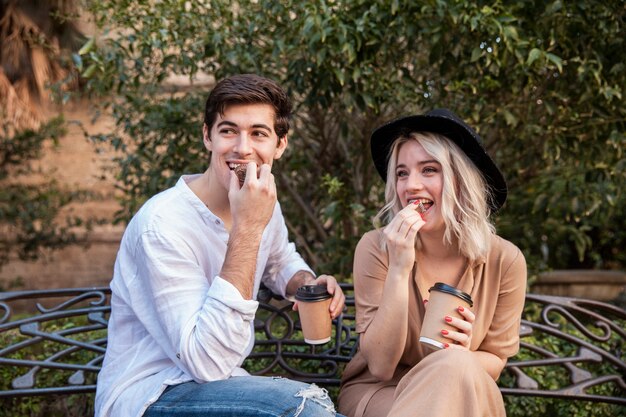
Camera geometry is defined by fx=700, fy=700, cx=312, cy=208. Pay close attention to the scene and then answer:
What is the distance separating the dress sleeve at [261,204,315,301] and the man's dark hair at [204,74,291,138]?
0.56 m

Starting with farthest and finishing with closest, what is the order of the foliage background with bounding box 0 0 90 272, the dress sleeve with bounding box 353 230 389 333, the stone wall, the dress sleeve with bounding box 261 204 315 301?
the stone wall, the foliage background with bounding box 0 0 90 272, the dress sleeve with bounding box 261 204 315 301, the dress sleeve with bounding box 353 230 389 333

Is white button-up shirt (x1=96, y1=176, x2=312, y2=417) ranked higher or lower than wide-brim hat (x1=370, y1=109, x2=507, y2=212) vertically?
lower

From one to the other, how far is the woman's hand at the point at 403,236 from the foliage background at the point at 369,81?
1.29 metres

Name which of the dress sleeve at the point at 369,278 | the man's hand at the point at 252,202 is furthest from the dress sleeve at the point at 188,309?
the dress sleeve at the point at 369,278

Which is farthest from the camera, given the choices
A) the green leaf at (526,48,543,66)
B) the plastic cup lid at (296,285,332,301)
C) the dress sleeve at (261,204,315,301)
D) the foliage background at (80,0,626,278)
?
the foliage background at (80,0,626,278)

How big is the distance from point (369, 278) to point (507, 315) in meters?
0.53

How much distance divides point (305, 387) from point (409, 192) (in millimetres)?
785

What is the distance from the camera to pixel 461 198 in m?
2.58

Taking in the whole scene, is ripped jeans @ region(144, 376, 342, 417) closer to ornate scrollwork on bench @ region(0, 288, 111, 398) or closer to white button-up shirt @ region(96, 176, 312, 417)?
white button-up shirt @ region(96, 176, 312, 417)

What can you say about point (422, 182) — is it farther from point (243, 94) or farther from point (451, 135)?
point (243, 94)

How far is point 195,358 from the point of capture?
2.09 m

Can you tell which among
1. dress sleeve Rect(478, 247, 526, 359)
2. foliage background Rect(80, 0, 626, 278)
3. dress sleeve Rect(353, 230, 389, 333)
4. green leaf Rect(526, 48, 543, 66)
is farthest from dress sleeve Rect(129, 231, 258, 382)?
green leaf Rect(526, 48, 543, 66)

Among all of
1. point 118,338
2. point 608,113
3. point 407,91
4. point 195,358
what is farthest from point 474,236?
point 608,113

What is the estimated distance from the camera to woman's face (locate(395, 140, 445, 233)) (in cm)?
252
